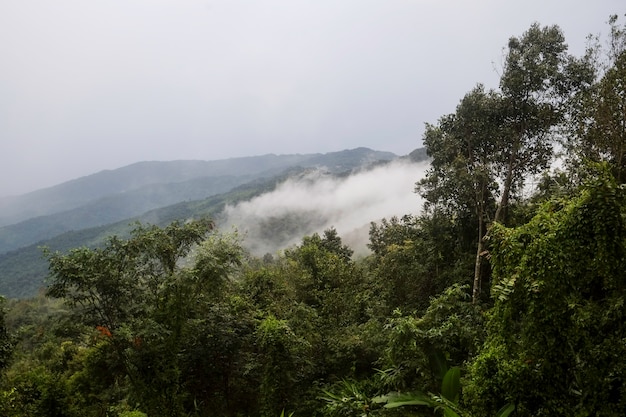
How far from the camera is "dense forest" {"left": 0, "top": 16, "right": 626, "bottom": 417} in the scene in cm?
386

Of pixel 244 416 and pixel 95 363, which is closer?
pixel 244 416

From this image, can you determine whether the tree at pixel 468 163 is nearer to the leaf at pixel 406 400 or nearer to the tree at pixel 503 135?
the tree at pixel 503 135

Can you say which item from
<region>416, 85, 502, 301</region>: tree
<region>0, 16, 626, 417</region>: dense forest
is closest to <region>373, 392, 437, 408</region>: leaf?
<region>0, 16, 626, 417</region>: dense forest

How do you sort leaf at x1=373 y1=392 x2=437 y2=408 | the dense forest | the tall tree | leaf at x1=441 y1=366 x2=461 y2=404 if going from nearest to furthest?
1. the dense forest
2. leaf at x1=373 y1=392 x2=437 y2=408
3. leaf at x1=441 y1=366 x2=461 y2=404
4. the tall tree

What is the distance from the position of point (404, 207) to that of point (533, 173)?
418 ft

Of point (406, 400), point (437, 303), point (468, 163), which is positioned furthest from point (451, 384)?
point (468, 163)

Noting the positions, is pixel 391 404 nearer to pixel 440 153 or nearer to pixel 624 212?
pixel 624 212

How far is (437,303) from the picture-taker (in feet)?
23.7

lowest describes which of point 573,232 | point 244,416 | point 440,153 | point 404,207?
point 404,207

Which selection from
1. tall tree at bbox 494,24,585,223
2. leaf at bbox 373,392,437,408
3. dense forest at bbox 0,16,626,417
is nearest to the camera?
dense forest at bbox 0,16,626,417

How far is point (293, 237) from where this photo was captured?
101 m

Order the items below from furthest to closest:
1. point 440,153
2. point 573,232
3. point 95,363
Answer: point 440,153, point 95,363, point 573,232

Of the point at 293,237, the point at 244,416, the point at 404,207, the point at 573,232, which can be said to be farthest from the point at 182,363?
the point at 404,207

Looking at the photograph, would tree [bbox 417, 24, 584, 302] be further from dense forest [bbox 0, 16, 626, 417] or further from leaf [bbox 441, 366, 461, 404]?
leaf [bbox 441, 366, 461, 404]
